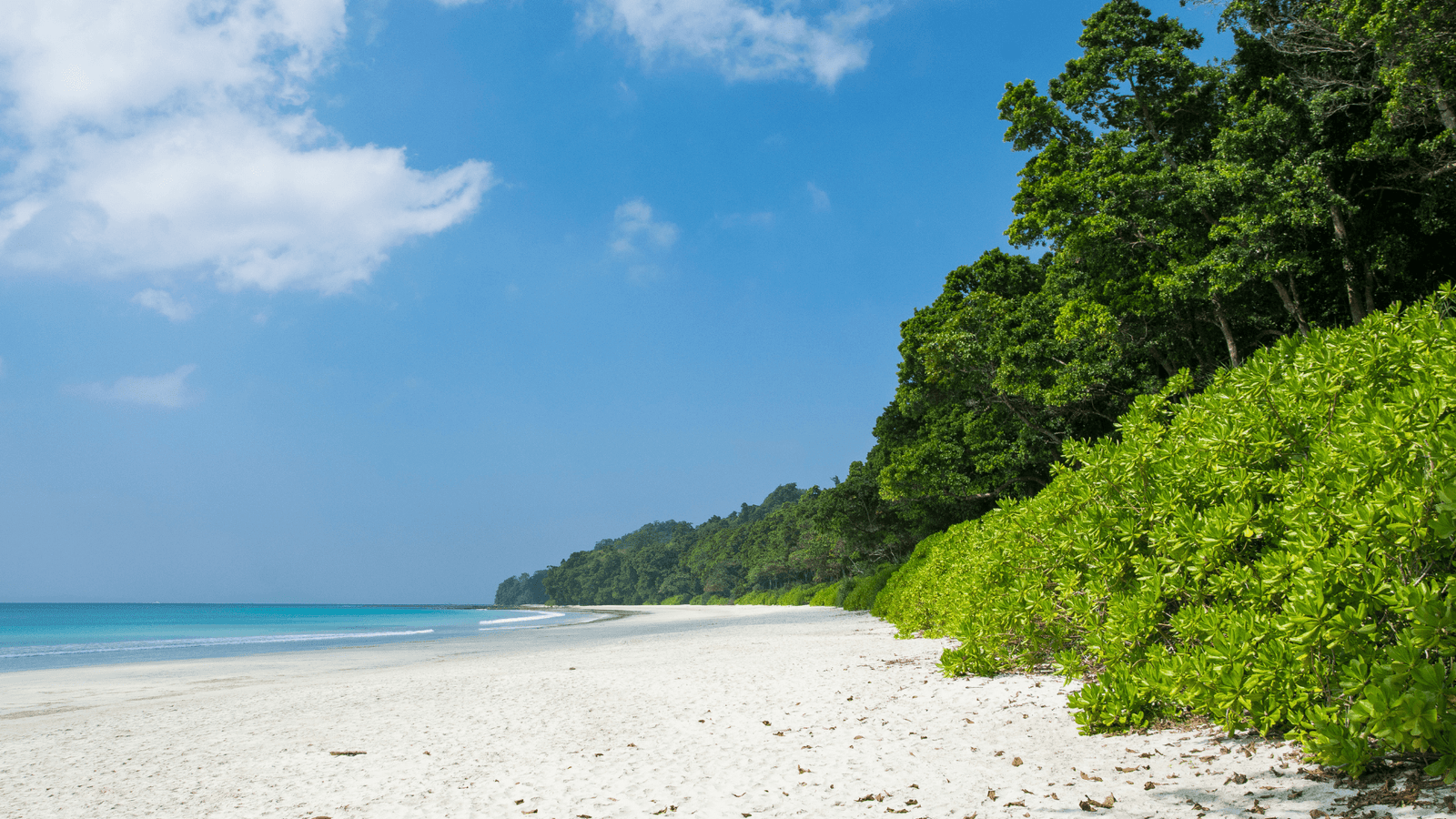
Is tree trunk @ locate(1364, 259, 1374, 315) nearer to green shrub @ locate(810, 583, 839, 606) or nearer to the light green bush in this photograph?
green shrub @ locate(810, 583, 839, 606)

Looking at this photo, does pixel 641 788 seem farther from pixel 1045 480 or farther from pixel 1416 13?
pixel 1045 480

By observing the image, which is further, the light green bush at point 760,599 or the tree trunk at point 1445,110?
the light green bush at point 760,599

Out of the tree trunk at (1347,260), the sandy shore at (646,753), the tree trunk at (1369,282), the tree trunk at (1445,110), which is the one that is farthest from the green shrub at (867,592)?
the tree trunk at (1445,110)

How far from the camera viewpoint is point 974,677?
8.36 metres

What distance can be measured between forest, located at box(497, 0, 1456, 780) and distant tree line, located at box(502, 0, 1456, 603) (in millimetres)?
82

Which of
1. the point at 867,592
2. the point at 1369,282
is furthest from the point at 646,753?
the point at 867,592

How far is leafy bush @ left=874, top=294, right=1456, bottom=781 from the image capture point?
3.40 metres

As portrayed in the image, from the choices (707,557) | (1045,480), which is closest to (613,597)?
(707,557)

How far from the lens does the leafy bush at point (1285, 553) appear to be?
340 centimetres

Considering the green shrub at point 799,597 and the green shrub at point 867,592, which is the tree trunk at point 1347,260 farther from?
the green shrub at point 799,597

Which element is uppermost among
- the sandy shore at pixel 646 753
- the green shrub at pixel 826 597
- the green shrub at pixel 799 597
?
the sandy shore at pixel 646 753

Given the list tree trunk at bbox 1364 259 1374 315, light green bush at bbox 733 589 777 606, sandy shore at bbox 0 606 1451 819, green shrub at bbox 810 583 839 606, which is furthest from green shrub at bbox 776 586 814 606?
sandy shore at bbox 0 606 1451 819

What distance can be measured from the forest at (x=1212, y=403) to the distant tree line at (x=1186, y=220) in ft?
0.27

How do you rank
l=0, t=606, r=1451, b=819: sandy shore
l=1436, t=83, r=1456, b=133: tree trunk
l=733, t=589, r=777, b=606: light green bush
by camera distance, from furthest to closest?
l=733, t=589, r=777, b=606: light green bush
l=1436, t=83, r=1456, b=133: tree trunk
l=0, t=606, r=1451, b=819: sandy shore
